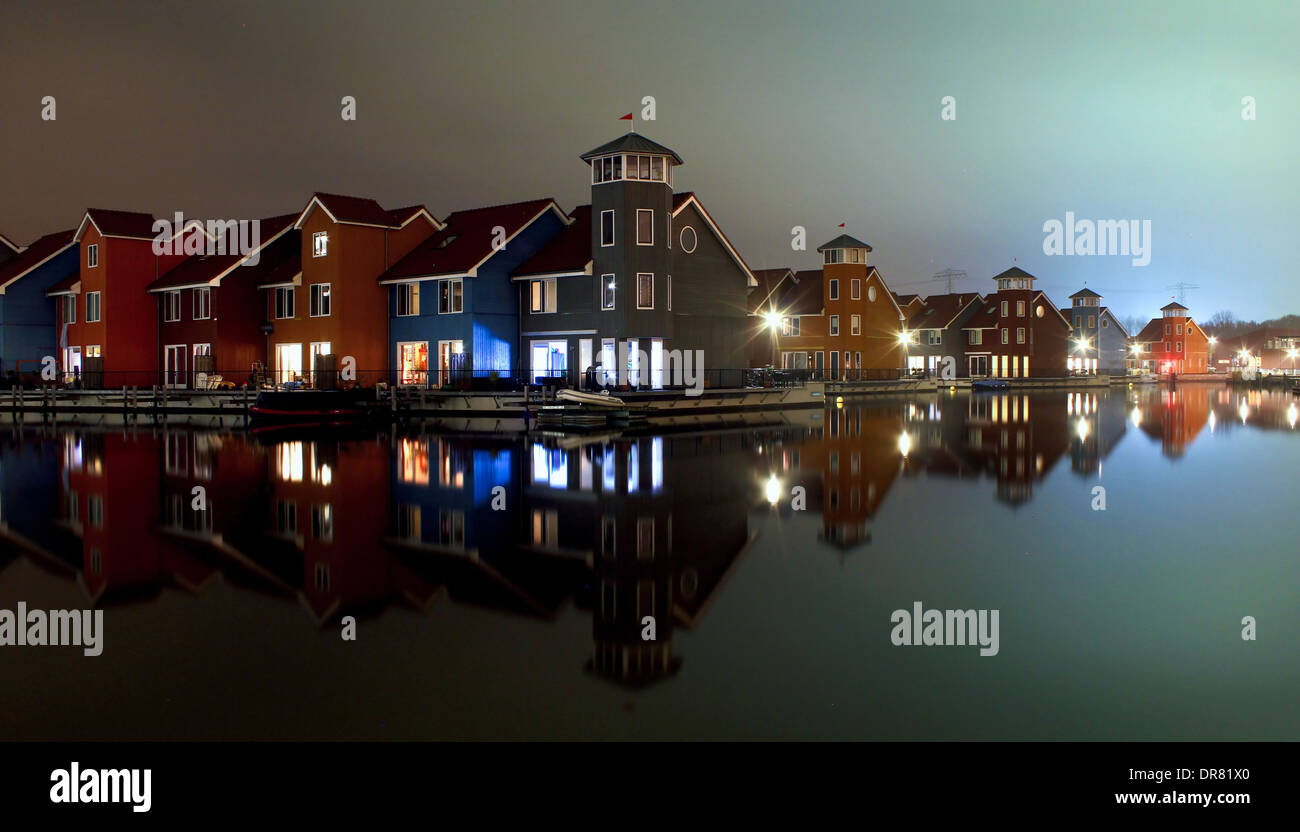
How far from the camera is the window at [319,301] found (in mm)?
52938

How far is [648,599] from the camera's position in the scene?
1127cm

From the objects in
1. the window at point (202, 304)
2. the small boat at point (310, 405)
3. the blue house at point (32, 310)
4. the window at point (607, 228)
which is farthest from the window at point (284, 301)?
the window at point (607, 228)

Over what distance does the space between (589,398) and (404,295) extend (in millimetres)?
18346

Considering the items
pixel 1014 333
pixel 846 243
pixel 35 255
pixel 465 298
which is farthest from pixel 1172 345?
pixel 35 255

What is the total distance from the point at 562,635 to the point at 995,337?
337ft

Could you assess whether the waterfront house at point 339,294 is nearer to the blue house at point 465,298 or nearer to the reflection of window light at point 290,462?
the blue house at point 465,298

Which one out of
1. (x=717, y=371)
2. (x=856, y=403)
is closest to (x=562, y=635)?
(x=717, y=371)

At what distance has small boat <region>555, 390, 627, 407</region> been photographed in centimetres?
3931

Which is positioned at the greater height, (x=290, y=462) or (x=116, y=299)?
(x=116, y=299)

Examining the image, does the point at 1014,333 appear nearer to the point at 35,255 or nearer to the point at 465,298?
the point at 465,298

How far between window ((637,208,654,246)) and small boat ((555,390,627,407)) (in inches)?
412

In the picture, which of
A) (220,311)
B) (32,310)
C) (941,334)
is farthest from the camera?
(941,334)

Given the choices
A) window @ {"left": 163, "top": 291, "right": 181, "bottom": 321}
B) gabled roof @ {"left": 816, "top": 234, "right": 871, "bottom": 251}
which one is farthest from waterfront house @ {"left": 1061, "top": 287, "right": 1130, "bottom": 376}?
window @ {"left": 163, "top": 291, "right": 181, "bottom": 321}

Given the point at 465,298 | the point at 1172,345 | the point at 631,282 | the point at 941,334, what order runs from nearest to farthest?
the point at 631,282, the point at 465,298, the point at 941,334, the point at 1172,345
